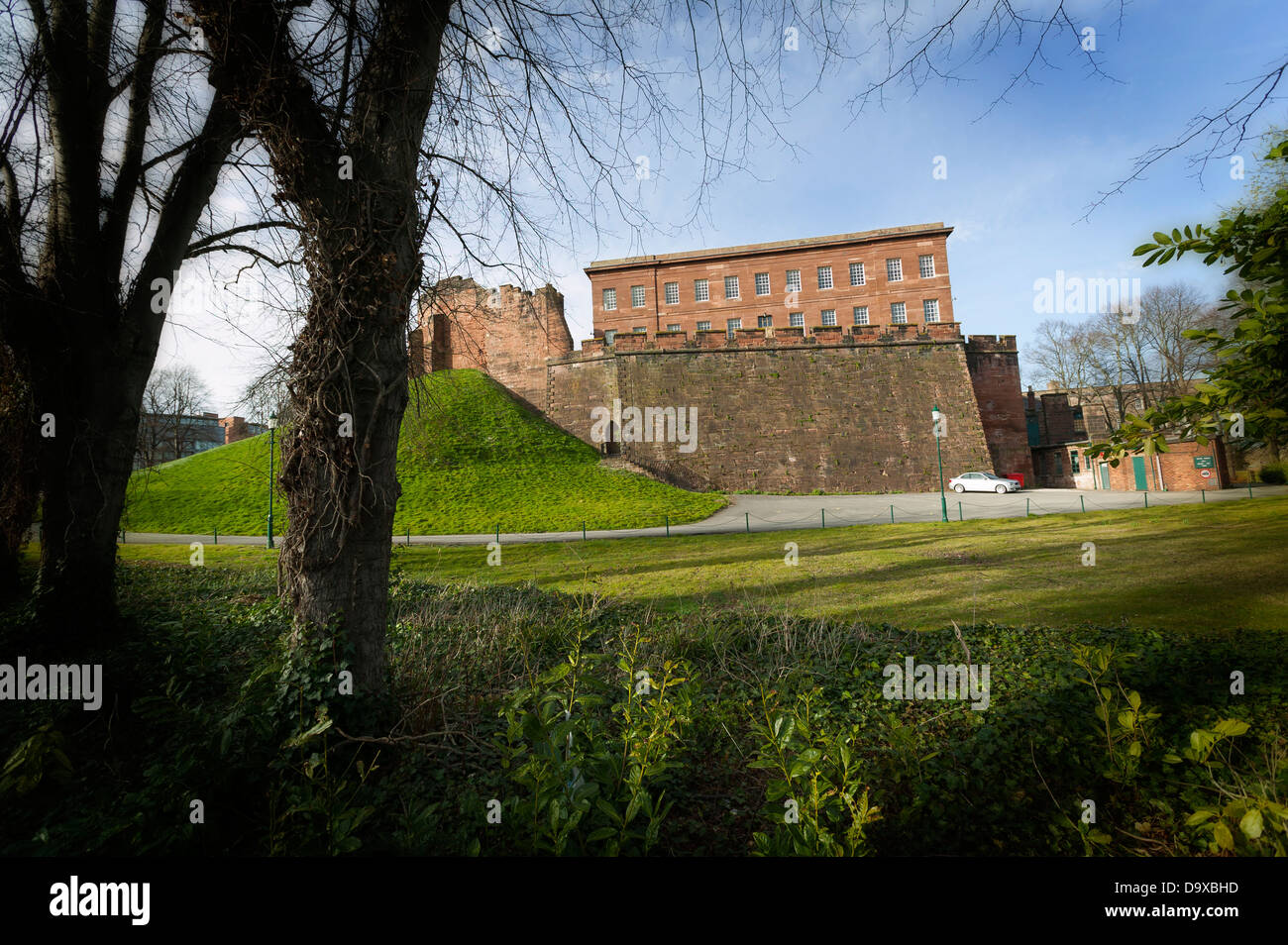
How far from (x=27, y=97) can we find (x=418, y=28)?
341 cm

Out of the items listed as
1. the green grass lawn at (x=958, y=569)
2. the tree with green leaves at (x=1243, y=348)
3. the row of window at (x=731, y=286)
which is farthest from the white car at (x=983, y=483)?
the tree with green leaves at (x=1243, y=348)

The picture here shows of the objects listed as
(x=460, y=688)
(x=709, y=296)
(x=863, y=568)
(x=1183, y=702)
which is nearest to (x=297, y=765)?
(x=460, y=688)

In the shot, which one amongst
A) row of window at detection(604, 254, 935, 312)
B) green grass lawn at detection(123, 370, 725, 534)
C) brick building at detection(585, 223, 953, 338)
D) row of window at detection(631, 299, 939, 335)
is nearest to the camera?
green grass lawn at detection(123, 370, 725, 534)

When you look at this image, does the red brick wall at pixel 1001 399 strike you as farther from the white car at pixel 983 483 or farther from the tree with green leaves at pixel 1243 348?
the tree with green leaves at pixel 1243 348

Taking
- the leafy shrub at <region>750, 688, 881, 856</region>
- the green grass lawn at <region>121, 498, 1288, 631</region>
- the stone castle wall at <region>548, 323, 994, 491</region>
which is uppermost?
the stone castle wall at <region>548, 323, 994, 491</region>

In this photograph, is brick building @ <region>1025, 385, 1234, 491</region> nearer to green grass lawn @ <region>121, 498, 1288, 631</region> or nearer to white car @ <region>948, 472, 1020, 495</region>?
green grass lawn @ <region>121, 498, 1288, 631</region>

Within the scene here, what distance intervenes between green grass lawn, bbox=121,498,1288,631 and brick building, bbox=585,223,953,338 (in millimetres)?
28019

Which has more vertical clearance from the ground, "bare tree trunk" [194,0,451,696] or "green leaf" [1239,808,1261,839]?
"bare tree trunk" [194,0,451,696]

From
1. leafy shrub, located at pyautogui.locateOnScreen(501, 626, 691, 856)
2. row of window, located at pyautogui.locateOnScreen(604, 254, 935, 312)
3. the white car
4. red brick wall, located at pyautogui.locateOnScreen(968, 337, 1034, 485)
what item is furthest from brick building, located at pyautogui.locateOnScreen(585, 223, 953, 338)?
leafy shrub, located at pyautogui.locateOnScreen(501, 626, 691, 856)

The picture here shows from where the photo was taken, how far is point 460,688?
3943 mm

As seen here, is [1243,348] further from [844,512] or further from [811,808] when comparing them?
[844,512]

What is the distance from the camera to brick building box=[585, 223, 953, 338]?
1647 inches

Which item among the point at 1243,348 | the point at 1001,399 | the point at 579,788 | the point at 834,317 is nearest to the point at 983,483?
the point at 1001,399
